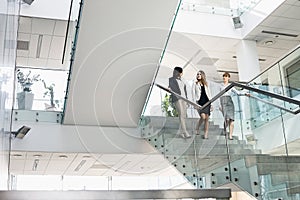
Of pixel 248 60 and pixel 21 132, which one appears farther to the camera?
pixel 248 60

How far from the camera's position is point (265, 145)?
15.4 feet

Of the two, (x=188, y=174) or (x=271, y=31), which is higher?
(x=271, y=31)

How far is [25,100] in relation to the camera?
25.4ft

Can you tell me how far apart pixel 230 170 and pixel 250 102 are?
139 centimetres

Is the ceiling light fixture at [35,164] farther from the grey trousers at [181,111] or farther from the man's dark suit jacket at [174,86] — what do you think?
the grey trousers at [181,111]

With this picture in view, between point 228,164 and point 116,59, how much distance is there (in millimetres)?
2503

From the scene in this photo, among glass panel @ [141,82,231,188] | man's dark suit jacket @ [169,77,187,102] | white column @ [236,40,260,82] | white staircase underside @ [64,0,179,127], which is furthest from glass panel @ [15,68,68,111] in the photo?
white column @ [236,40,260,82]

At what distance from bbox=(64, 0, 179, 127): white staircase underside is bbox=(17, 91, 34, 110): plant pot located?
84 centimetres

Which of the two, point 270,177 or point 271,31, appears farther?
point 271,31

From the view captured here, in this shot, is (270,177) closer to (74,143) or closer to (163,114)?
(163,114)

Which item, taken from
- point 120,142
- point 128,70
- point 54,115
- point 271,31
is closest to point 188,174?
point 128,70

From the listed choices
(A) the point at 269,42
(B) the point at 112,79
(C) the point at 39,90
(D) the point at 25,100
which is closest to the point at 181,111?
(B) the point at 112,79

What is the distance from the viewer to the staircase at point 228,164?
154 inches

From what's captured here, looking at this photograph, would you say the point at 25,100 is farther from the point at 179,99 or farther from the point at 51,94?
the point at 179,99
